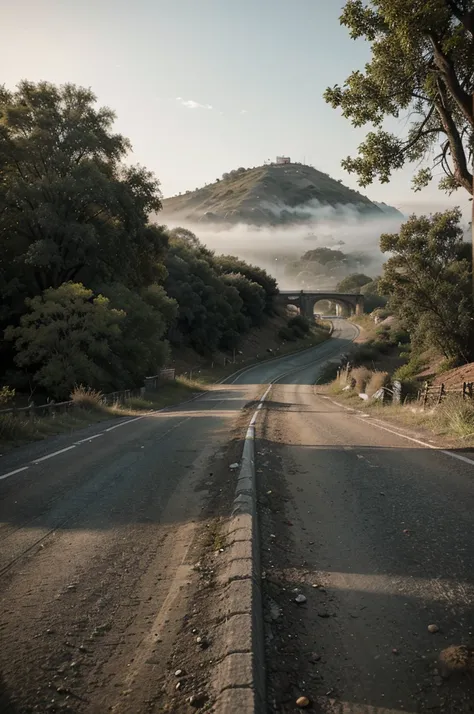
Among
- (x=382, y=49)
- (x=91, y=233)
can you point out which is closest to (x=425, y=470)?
(x=382, y=49)

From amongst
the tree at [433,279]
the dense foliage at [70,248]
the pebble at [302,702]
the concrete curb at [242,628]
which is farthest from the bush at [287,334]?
the pebble at [302,702]

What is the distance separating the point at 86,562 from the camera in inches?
183

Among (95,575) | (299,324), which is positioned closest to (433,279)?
(95,575)

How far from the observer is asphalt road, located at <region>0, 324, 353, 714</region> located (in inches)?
116

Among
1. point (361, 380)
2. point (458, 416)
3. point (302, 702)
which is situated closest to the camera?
point (302, 702)

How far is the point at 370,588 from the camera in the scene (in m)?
4.01

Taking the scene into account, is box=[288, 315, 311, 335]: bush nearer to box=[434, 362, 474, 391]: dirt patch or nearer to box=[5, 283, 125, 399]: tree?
box=[434, 362, 474, 391]: dirt patch

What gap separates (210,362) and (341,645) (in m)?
63.2

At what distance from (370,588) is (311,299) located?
127m

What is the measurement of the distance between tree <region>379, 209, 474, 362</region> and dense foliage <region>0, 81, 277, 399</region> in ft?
50.0

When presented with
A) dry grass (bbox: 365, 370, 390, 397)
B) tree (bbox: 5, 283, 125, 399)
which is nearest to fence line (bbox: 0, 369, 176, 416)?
tree (bbox: 5, 283, 125, 399)

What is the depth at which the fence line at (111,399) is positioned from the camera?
1595cm

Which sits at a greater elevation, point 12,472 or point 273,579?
point 273,579

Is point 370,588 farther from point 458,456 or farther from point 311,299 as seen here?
point 311,299
